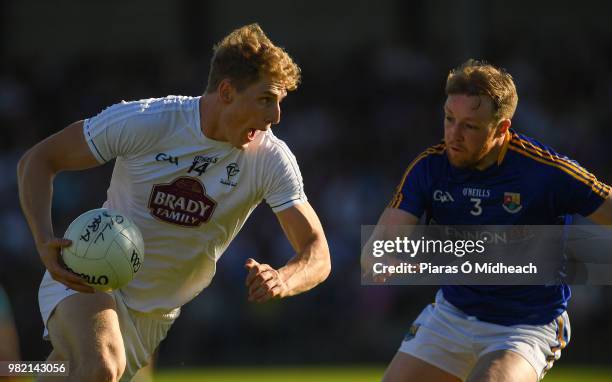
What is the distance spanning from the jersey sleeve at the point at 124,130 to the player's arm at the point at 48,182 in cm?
6

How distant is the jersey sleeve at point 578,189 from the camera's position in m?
6.04

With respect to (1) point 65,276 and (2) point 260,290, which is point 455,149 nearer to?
(2) point 260,290

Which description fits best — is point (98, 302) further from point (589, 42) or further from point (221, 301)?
point (589, 42)

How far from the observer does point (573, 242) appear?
640cm

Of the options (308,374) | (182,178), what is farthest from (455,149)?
(308,374)

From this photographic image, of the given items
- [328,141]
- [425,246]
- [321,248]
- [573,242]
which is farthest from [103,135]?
[328,141]

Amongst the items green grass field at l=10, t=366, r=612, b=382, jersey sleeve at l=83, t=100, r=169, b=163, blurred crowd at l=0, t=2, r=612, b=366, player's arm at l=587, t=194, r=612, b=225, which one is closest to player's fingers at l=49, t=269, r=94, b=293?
jersey sleeve at l=83, t=100, r=169, b=163

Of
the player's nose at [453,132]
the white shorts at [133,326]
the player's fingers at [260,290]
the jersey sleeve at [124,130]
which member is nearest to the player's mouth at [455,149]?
the player's nose at [453,132]

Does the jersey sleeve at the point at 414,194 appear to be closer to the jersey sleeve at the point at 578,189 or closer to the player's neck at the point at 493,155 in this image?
the player's neck at the point at 493,155

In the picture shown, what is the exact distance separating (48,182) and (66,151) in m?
0.21

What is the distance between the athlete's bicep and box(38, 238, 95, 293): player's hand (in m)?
0.49

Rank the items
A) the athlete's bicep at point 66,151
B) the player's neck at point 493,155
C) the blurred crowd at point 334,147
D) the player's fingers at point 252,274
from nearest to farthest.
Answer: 1. the player's fingers at point 252,274
2. the athlete's bicep at point 66,151
3. the player's neck at point 493,155
4. the blurred crowd at point 334,147

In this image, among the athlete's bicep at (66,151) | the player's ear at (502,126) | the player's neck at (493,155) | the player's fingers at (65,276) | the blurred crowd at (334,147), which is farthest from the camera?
the blurred crowd at (334,147)

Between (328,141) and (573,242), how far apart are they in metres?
8.92
